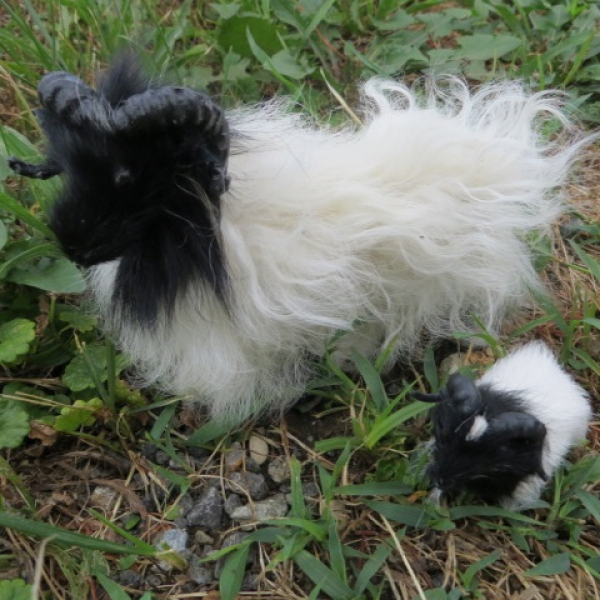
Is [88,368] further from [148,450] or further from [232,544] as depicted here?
[232,544]

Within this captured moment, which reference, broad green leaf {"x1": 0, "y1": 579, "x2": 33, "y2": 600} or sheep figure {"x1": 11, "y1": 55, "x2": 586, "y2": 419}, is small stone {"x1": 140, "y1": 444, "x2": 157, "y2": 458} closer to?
sheep figure {"x1": 11, "y1": 55, "x2": 586, "y2": 419}

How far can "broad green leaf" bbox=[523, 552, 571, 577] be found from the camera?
1.63 m

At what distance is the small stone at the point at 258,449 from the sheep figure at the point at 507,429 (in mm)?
440

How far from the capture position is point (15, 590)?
1.51 metres

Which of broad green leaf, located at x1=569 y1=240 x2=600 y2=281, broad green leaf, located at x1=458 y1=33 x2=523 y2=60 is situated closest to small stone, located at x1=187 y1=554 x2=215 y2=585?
broad green leaf, located at x1=569 y1=240 x2=600 y2=281

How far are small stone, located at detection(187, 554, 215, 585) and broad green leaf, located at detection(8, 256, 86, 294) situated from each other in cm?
73

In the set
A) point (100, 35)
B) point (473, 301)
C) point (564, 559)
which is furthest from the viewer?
point (100, 35)

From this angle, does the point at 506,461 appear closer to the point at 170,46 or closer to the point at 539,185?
the point at 539,185

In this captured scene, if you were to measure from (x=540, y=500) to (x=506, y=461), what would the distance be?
0.22m

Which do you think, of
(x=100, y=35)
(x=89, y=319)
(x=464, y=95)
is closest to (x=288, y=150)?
(x=464, y=95)

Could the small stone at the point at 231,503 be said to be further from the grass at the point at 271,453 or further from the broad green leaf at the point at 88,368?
the broad green leaf at the point at 88,368

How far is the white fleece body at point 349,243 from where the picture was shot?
5.27ft

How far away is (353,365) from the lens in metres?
1.98

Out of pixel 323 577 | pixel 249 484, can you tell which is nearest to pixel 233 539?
pixel 249 484
